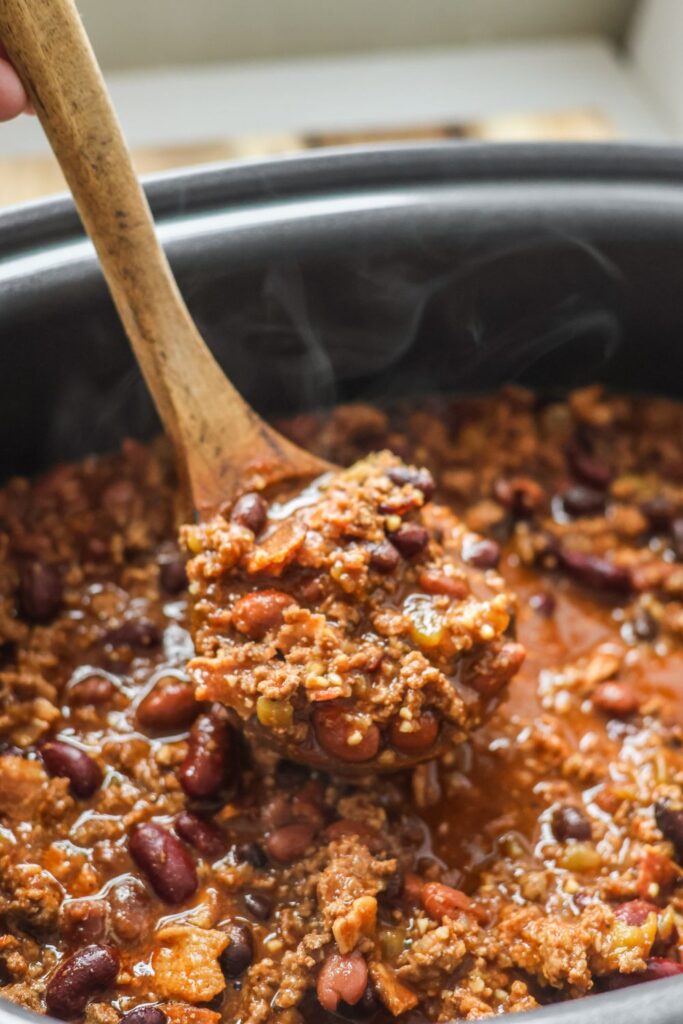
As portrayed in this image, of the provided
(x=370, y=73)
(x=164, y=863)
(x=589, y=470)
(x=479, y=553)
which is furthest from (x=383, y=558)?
(x=370, y=73)

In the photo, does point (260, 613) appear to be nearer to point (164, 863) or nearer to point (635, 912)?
point (164, 863)

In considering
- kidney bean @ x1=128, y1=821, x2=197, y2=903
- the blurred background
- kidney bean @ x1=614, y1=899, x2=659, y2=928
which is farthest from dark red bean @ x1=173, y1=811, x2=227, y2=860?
the blurred background

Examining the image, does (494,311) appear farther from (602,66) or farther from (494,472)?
(602,66)

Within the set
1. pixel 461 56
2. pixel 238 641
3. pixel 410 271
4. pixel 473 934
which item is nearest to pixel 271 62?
pixel 461 56

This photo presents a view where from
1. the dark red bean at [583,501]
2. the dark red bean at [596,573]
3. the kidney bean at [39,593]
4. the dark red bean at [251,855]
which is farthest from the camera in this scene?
the dark red bean at [583,501]

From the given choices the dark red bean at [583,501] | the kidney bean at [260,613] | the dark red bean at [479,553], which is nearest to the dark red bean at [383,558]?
the kidney bean at [260,613]

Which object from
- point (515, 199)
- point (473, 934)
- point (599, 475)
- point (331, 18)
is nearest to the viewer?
point (473, 934)

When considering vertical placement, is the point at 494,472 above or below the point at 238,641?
below

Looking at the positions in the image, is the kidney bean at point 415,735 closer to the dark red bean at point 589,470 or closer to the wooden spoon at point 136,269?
the wooden spoon at point 136,269
